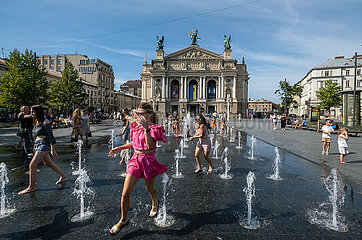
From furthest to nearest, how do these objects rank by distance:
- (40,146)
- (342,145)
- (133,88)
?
(133,88), (342,145), (40,146)

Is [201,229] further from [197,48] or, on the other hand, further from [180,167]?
[197,48]

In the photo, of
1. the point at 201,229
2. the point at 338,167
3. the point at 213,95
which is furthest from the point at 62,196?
the point at 213,95

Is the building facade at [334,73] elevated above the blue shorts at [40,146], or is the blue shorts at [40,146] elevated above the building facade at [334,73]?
the building facade at [334,73]

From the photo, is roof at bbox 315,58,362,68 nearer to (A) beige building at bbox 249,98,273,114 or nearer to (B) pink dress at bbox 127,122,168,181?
(A) beige building at bbox 249,98,273,114

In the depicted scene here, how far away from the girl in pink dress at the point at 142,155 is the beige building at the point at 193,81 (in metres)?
60.7

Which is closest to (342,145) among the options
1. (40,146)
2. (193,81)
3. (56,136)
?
(40,146)

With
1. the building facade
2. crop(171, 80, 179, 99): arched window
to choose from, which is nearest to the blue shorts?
crop(171, 80, 179, 99): arched window

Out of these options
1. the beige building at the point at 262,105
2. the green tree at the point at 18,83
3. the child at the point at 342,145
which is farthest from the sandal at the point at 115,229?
the beige building at the point at 262,105

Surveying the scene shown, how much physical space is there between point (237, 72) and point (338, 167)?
209 ft

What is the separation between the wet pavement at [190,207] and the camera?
325cm

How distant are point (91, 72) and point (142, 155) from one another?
70847 mm

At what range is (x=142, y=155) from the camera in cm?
334

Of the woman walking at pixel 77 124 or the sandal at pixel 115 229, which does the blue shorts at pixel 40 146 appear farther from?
the woman walking at pixel 77 124

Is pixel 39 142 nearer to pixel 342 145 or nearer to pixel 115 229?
pixel 115 229
